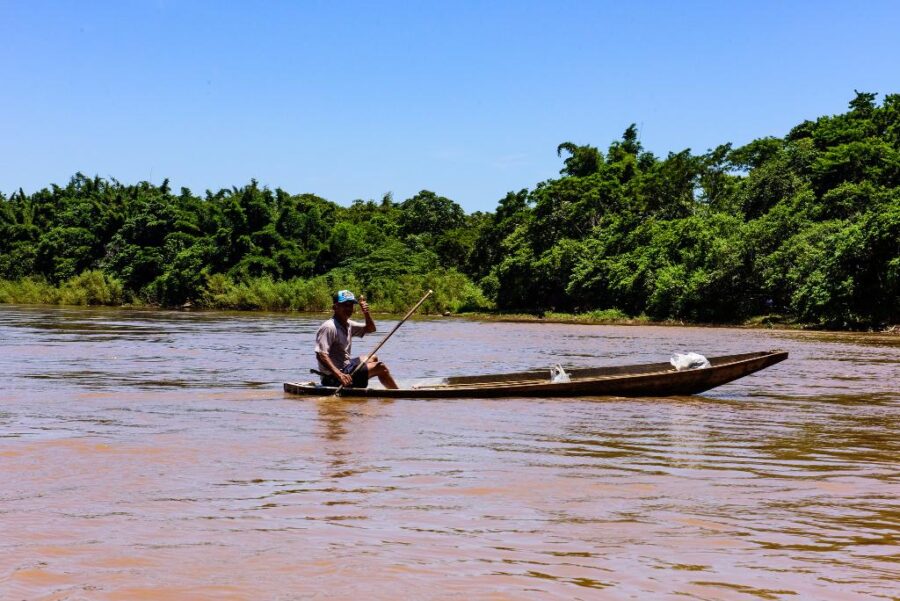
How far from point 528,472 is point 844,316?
89.8 ft

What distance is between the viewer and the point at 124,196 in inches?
2461

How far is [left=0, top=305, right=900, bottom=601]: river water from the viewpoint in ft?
11.7

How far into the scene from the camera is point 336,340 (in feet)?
33.3

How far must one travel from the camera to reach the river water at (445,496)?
3.55 metres

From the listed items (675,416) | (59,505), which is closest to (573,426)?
(675,416)

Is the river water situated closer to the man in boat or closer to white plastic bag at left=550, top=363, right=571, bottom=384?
the man in boat

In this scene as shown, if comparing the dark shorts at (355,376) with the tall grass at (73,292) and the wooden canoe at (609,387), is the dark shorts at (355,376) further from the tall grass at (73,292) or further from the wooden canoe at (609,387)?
the tall grass at (73,292)

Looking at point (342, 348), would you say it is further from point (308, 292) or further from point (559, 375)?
point (308, 292)

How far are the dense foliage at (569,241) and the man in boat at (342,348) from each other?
22.2 metres

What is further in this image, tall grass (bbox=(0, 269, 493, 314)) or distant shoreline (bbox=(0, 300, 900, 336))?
tall grass (bbox=(0, 269, 493, 314))

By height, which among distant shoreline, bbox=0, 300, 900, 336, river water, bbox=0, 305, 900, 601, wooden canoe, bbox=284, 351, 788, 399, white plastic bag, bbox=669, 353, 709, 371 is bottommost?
river water, bbox=0, 305, 900, 601

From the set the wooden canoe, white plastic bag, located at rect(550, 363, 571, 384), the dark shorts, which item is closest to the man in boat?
the dark shorts

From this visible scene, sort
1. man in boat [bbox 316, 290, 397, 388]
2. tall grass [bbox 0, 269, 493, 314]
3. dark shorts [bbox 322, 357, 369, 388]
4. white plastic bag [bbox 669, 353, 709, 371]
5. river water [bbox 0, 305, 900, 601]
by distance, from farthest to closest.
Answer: tall grass [bbox 0, 269, 493, 314]
white plastic bag [bbox 669, 353, 709, 371]
dark shorts [bbox 322, 357, 369, 388]
man in boat [bbox 316, 290, 397, 388]
river water [bbox 0, 305, 900, 601]

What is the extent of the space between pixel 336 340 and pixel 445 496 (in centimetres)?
522
